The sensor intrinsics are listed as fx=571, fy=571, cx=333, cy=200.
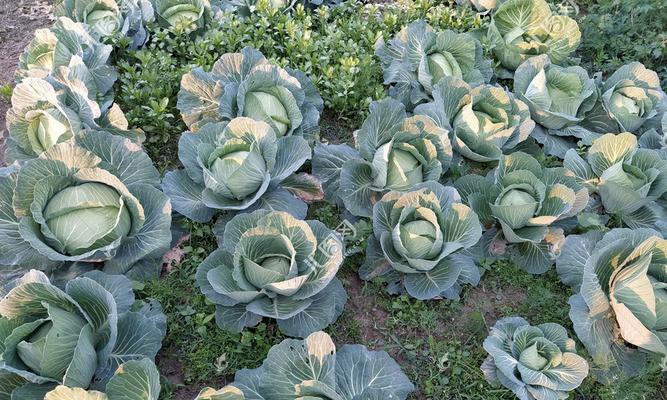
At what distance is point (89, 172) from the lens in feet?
12.2

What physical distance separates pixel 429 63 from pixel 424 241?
A: 85.1 inches

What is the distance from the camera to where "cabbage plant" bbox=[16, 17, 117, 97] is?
4.84 metres

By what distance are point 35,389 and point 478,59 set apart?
14.8 ft

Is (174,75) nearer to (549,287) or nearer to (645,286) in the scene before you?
(549,287)

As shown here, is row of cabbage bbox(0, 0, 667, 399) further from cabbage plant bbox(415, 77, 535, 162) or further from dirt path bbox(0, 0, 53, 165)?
dirt path bbox(0, 0, 53, 165)

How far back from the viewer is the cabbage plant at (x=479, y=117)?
471 centimetres

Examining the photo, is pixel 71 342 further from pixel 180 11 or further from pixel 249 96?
pixel 180 11

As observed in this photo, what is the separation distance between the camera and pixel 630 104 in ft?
17.0

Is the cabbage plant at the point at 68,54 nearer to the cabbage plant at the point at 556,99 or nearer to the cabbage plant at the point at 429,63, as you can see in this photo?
the cabbage plant at the point at 429,63

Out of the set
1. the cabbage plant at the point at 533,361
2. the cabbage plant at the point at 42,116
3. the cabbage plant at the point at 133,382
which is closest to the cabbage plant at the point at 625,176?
the cabbage plant at the point at 533,361

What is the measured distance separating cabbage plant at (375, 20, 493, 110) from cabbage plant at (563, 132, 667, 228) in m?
1.23

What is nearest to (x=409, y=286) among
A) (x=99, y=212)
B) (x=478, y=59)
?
(x=99, y=212)

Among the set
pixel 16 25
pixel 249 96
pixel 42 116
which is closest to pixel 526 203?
pixel 249 96

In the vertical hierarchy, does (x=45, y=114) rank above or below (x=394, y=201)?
above
